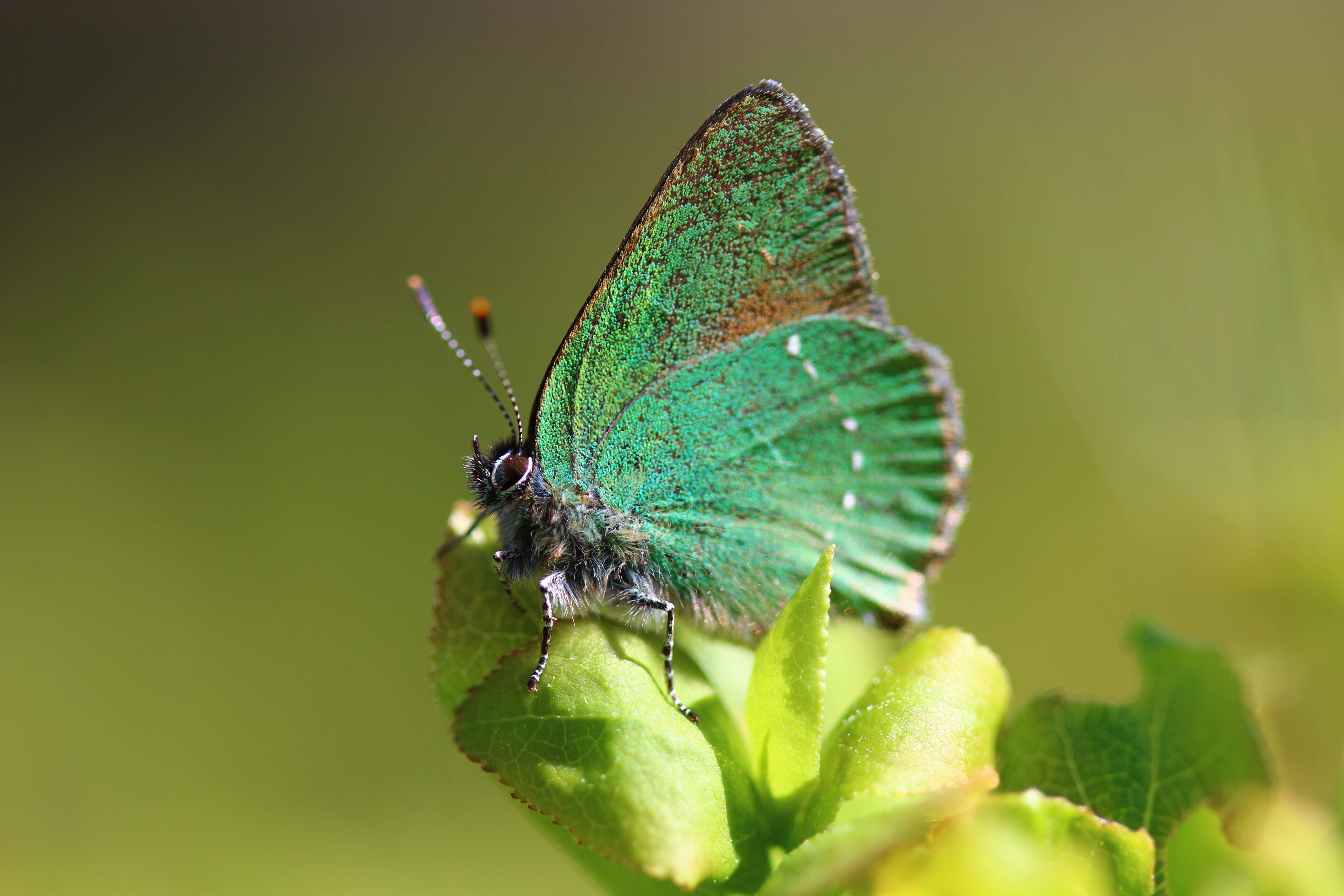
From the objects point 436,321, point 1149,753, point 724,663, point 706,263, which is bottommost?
point 1149,753

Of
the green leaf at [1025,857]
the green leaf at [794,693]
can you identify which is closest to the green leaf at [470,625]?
the green leaf at [794,693]

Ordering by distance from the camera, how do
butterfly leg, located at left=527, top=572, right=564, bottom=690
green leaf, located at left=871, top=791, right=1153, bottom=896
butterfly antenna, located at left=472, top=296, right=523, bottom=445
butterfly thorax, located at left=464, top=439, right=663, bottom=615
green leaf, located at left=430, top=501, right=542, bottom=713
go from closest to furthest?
green leaf, located at left=871, top=791, right=1153, bottom=896
butterfly leg, located at left=527, top=572, right=564, bottom=690
green leaf, located at left=430, top=501, right=542, bottom=713
butterfly thorax, located at left=464, top=439, right=663, bottom=615
butterfly antenna, located at left=472, top=296, right=523, bottom=445

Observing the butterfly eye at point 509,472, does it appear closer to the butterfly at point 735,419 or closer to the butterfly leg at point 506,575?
the butterfly at point 735,419

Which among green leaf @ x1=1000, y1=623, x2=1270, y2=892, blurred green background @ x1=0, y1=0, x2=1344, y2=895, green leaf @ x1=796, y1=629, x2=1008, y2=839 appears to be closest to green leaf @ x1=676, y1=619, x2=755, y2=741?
green leaf @ x1=796, y1=629, x2=1008, y2=839

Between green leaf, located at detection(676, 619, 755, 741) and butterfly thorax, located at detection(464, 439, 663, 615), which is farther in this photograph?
butterfly thorax, located at detection(464, 439, 663, 615)

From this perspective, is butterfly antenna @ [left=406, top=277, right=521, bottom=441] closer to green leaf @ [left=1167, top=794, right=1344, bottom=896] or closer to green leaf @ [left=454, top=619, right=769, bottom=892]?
green leaf @ [left=454, top=619, right=769, bottom=892]

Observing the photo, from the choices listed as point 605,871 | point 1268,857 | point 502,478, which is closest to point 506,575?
point 502,478

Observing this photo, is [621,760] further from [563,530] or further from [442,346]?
[442,346]
